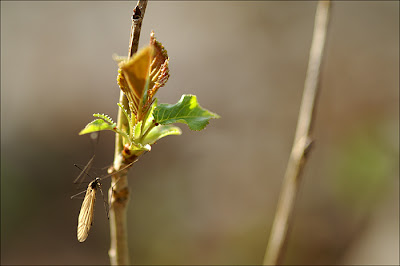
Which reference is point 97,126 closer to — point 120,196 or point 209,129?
point 120,196

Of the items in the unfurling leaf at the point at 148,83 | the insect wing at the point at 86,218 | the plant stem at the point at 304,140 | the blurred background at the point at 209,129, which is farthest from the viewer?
the blurred background at the point at 209,129

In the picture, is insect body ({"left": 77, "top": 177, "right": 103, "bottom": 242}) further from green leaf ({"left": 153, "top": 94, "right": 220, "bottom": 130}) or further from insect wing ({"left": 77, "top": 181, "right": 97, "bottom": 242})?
green leaf ({"left": 153, "top": 94, "right": 220, "bottom": 130})

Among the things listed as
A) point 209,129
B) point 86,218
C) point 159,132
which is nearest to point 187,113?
point 159,132

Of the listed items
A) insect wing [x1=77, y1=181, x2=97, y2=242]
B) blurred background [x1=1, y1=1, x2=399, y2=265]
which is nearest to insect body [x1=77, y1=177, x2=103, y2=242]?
insect wing [x1=77, y1=181, x2=97, y2=242]

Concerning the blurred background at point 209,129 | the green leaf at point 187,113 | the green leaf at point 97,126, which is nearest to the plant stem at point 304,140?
the green leaf at point 187,113

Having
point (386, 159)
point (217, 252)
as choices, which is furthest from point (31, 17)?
point (386, 159)

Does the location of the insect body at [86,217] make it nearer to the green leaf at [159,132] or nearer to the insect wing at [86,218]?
the insect wing at [86,218]
